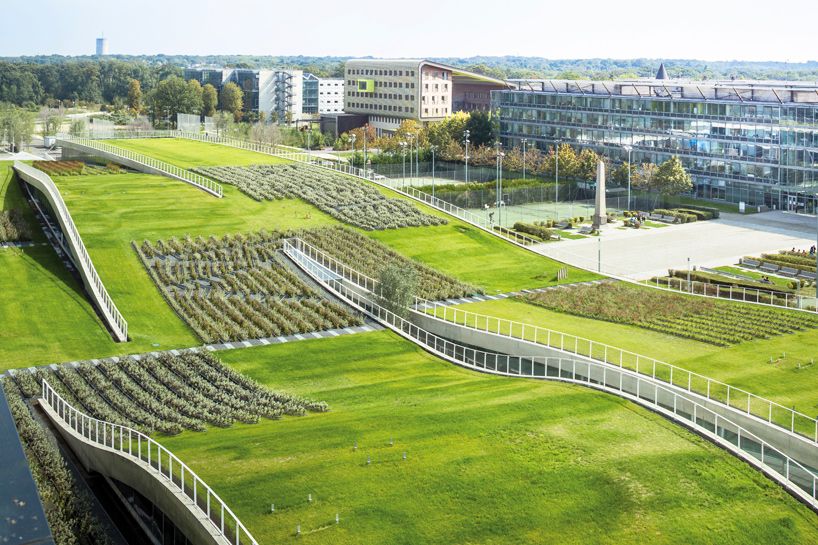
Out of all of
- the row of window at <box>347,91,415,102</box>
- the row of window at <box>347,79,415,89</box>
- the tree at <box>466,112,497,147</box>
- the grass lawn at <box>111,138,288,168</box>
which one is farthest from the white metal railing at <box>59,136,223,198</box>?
the row of window at <box>347,79,415,89</box>

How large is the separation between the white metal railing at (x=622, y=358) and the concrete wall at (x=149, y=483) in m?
20.6

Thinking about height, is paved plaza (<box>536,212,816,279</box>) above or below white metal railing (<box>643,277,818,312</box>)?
above

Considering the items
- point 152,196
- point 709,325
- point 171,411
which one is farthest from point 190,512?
point 152,196

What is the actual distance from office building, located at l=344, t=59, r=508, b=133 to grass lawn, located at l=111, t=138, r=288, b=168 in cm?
5006

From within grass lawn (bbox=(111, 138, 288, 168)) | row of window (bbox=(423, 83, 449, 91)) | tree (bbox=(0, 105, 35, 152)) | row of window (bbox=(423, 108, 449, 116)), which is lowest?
grass lawn (bbox=(111, 138, 288, 168))

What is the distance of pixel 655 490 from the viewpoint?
83.7ft

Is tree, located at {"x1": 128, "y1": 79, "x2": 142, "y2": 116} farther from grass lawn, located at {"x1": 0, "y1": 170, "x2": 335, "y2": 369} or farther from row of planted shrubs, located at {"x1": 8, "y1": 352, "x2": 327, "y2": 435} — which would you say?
row of planted shrubs, located at {"x1": 8, "y1": 352, "x2": 327, "y2": 435}

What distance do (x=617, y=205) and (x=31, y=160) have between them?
5230 centimetres

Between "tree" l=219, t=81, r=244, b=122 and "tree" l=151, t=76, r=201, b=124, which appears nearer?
"tree" l=151, t=76, r=201, b=124

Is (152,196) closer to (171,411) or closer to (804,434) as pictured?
(171,411)

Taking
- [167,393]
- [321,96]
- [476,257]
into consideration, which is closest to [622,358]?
[167,393]

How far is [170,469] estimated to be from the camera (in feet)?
Result: 80.5

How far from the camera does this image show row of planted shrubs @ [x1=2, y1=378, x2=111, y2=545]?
21688 mm

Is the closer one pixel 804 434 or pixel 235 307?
pixel 804 434
